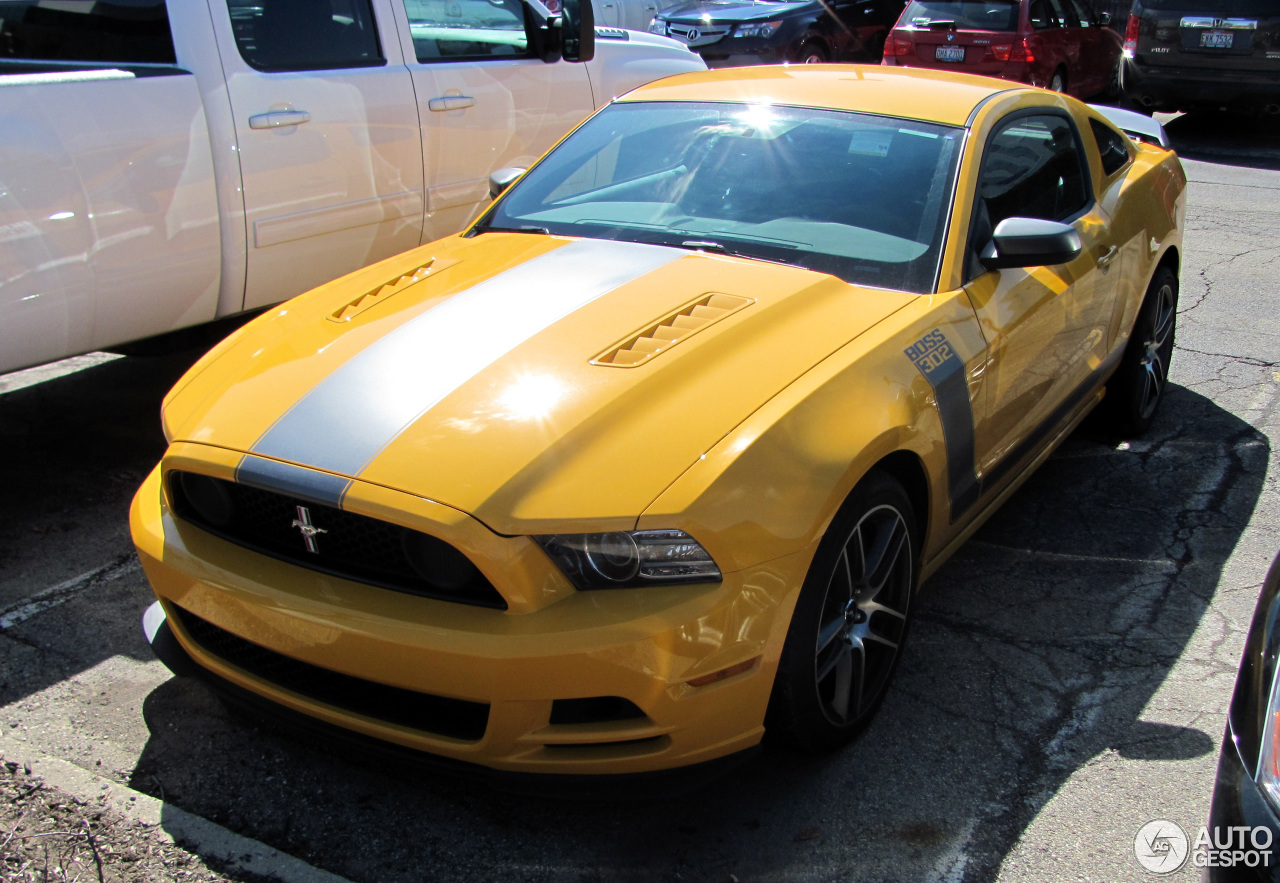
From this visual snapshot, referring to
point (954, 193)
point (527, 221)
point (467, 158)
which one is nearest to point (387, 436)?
point (527, 221)

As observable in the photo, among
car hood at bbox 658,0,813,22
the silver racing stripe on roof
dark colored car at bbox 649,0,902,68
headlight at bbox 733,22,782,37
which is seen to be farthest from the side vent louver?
car hood at bbox 658,0,813,22

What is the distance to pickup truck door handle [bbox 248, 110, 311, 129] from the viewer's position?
14.4 feet

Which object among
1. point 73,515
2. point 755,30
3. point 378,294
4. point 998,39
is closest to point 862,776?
point 378,294

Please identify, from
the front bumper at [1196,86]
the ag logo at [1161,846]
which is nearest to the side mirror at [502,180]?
the ag logo at [1161,846]

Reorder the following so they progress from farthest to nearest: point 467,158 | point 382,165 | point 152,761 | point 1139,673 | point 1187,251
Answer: point 1187,251
point 467,158
point 382,165
point 1139,673
point 152,761

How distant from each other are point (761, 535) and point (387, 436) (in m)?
0.81

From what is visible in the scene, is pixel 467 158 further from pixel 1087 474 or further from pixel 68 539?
pixel 1087 474

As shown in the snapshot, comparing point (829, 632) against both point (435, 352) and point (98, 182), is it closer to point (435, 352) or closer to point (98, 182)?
point (435, 352)

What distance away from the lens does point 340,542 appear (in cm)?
238

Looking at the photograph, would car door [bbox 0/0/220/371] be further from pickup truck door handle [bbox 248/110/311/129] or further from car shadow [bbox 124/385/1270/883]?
car shadow [bbox 124/385/1270/883]

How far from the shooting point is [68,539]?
150 inches

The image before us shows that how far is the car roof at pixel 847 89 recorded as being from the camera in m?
3.55

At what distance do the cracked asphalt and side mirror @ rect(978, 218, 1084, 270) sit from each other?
3.51 feet

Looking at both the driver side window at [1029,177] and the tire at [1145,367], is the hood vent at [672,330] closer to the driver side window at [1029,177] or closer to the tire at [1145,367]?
the driver side window at [1029,177]
